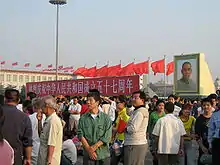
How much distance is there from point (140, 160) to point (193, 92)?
144 ft

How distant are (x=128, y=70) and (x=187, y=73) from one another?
23.3 feet

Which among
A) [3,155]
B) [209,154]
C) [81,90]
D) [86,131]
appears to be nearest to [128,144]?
[86,131]

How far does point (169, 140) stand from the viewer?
23.2 feet

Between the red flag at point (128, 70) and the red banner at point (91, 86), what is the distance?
22836mm

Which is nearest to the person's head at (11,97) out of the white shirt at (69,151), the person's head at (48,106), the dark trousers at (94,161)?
the person's head at (48,106)

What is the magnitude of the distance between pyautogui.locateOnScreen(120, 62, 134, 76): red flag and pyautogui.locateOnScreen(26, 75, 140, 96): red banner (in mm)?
22836

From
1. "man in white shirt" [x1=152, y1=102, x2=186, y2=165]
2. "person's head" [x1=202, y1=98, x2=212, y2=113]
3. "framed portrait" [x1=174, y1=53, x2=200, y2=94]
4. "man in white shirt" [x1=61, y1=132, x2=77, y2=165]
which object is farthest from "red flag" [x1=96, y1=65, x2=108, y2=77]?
"man in white shirt" [x1=61, y1=132, x2=77, y2=165]

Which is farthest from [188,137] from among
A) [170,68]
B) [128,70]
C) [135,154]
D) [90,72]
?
[170,68]

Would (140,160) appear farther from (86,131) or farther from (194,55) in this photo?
(194,55)

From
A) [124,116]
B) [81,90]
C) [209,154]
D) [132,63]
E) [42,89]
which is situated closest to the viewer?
[209,154]

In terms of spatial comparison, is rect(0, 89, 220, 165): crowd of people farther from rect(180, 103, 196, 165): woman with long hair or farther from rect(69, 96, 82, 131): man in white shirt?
rect(69, 96, 82, 131): man in white shirt

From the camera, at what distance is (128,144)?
21.7 feet

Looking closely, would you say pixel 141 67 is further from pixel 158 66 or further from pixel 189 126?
pixel 189 126

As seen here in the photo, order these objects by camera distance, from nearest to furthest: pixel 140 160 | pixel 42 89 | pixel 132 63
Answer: pixel 140 160
pixel 42 89
pixel 132 63
